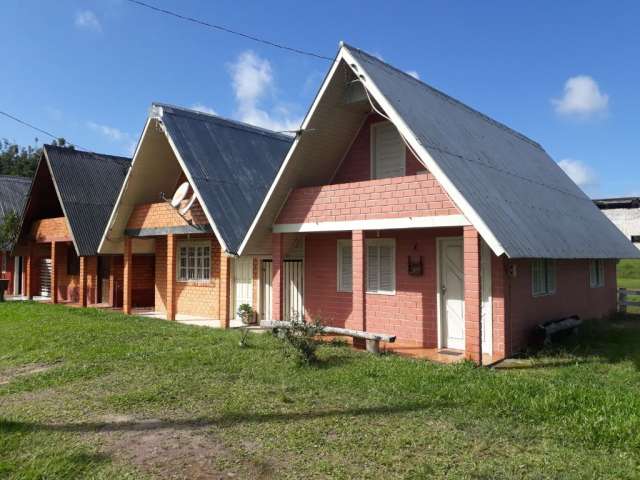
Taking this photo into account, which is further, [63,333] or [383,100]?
[63,333]

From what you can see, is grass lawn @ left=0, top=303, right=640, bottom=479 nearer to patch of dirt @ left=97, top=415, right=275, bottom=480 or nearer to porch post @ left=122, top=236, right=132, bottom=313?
patch of dirt @ left=97, top=415, right=275, bottom=480

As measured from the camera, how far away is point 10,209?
2559 cm

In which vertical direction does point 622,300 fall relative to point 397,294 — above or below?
below

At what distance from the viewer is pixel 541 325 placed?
10469 millimetres

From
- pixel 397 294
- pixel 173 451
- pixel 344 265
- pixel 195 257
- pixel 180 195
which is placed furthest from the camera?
pixel 195 257

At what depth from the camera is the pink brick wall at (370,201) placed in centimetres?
957

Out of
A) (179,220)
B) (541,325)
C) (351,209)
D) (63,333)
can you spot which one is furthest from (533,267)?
(63,333)

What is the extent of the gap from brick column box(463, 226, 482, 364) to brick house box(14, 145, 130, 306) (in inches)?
540

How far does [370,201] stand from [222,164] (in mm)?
6116

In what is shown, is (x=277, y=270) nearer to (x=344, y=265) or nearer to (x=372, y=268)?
(x=344, y=265)

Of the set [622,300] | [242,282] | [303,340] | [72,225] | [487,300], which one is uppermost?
[72,225]

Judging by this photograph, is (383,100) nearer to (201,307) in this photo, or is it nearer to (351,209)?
(351,209)

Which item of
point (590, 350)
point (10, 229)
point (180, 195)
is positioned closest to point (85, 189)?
point (10, 229)

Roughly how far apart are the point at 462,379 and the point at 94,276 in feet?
55.0
